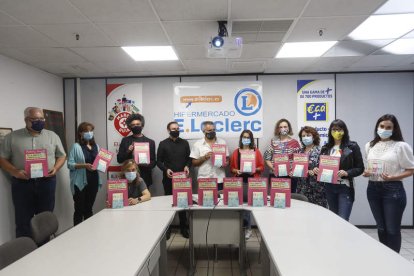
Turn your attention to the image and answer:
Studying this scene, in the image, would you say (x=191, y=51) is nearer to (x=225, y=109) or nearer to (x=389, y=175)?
(x=225, y=109)

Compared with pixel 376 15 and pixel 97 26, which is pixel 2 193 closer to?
pixel 97 26

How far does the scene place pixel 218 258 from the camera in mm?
3439

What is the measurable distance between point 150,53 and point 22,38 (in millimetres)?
1412

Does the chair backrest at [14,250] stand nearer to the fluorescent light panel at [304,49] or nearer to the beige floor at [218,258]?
the beige floor at [218,258]

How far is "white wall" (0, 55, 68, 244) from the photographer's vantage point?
337 centimetres

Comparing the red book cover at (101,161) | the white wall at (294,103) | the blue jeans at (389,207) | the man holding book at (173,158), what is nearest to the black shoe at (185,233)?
the man holding book at (173,158)

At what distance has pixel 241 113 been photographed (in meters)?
4.72

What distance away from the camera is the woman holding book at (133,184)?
2.91 m

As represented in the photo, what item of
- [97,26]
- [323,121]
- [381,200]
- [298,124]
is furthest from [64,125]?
[381,200]

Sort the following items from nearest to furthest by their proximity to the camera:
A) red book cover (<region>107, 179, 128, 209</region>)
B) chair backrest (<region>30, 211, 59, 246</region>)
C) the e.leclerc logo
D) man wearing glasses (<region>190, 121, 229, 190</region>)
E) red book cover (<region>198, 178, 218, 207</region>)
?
chair backrest (<region>30, 211, 59, 246</region>)
red book cover (<region>107, 179, 128, 209</region>)
red book cover (<region>198, 178, 218, 207</region>)
man wearing glasses (<region>190, 121, 229, 190</region>)
the e.leclerc logo

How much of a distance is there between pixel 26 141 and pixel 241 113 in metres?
3.21

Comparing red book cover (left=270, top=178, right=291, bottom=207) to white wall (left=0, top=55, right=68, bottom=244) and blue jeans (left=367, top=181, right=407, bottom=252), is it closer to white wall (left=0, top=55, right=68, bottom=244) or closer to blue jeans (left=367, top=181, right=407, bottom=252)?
blue jeans (left=367, top=181, right=407, bottom=252)

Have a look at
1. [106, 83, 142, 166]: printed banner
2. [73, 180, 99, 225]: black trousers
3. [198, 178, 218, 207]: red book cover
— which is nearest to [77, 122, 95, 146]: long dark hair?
[73, 180, 99, 225]: black trousers

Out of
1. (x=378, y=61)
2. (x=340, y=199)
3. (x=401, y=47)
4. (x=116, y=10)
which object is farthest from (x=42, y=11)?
(x=378, y=61)
